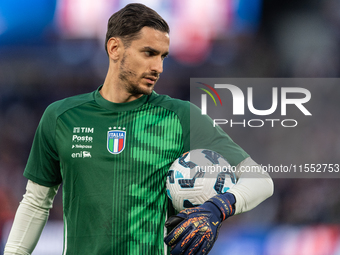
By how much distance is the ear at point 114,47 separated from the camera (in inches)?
95.7

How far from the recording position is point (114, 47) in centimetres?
246

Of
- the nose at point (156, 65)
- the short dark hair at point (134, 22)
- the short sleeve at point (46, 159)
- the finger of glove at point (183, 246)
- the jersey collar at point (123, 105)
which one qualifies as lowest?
the finger of glove at point (183, 246)

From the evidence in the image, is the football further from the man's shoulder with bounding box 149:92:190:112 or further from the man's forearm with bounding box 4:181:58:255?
the man's forearm with bounding box 4:181:58:255

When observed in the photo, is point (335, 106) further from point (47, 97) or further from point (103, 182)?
point (103, 182)

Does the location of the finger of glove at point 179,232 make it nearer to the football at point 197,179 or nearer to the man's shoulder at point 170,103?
the football at point 197,179

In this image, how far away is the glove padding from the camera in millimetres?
1708

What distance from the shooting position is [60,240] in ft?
17.8

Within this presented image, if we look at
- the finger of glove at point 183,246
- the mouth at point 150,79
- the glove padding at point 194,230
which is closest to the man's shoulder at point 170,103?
the mouth at point 150,79

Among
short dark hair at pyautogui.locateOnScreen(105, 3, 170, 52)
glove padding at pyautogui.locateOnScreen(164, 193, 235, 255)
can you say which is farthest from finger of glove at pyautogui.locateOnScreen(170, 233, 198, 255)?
short dark hair at pyautogui.locateOnScreen(105, 3, 170, 52)

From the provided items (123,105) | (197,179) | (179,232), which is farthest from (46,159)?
(179,232)

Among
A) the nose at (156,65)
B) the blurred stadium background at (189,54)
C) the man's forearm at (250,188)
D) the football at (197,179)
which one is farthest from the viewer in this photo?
the blurred stadium background at (189,54)

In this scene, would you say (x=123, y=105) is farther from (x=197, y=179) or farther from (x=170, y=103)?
(x=197, y=179)

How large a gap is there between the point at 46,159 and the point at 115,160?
1.44ft

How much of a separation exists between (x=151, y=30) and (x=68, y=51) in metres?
4.21
